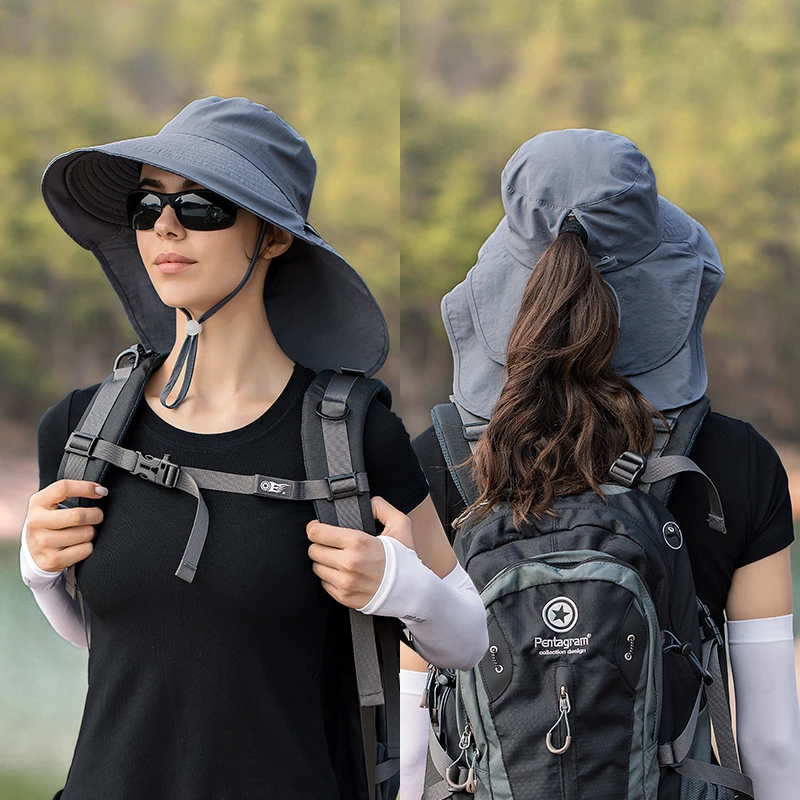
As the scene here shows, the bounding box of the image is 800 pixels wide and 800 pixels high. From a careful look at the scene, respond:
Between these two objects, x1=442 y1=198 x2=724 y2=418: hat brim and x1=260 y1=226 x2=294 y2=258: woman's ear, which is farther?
x1=442 y1=198 x2=724 y2=418: hat brim

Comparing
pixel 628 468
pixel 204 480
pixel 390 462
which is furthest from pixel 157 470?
pixel 628 468

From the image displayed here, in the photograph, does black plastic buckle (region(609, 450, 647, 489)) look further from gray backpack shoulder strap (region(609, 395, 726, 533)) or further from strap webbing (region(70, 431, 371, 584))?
strap webbing (region(70, 431, 371, 584))

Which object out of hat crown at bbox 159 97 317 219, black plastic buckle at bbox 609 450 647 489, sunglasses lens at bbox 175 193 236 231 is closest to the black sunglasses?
sunglasses lens at bbox 175 193 236 231

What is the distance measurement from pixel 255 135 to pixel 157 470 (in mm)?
497

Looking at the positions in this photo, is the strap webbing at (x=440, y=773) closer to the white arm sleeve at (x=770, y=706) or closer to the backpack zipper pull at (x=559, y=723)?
the backpack zipper pull at (x=559, y=723)

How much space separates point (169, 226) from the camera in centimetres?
159

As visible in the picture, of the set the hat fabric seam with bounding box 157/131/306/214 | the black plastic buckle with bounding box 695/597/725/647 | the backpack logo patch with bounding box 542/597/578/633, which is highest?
the hat fabric seam with bounding box 157/131/306/214

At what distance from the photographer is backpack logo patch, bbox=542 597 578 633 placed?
1747mm

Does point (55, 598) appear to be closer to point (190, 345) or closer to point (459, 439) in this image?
point (190, 345)

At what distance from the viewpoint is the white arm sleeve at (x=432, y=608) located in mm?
1491

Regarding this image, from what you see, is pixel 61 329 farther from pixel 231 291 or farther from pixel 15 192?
pixel 231 291

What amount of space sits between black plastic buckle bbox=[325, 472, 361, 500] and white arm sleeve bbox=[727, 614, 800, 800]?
2.57ft

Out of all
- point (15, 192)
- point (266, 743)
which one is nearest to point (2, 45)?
point (15, 192)

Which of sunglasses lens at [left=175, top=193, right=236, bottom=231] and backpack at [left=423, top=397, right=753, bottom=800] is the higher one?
sunglasses lens at [left=175, top=193, right=236, bottom=231]
